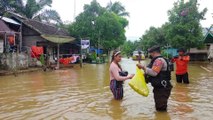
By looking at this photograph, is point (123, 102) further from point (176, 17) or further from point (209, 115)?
point (176, 17)

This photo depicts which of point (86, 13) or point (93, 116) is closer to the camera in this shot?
point (93, 116)

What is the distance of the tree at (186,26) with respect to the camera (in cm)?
3784

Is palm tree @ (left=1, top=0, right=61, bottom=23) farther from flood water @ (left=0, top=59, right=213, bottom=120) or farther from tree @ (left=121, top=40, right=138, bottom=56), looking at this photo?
tree @ (left=121, top=40, right=138, bottom=56)

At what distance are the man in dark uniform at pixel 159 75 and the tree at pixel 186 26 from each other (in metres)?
31.5

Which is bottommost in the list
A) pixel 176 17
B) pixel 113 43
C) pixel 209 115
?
pixel 209 115

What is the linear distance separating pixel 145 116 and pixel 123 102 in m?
1.79

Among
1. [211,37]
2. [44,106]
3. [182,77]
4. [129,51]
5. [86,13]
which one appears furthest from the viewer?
[129,51]

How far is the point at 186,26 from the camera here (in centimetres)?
3778

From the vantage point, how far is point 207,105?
841 centimetres

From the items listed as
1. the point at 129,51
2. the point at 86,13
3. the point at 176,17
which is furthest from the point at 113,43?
the point at 129,51

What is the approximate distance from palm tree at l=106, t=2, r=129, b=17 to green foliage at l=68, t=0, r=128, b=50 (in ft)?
48.0

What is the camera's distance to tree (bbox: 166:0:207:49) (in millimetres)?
37844

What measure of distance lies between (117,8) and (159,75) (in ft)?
156

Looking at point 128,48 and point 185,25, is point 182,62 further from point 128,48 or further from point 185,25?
point 128,48
